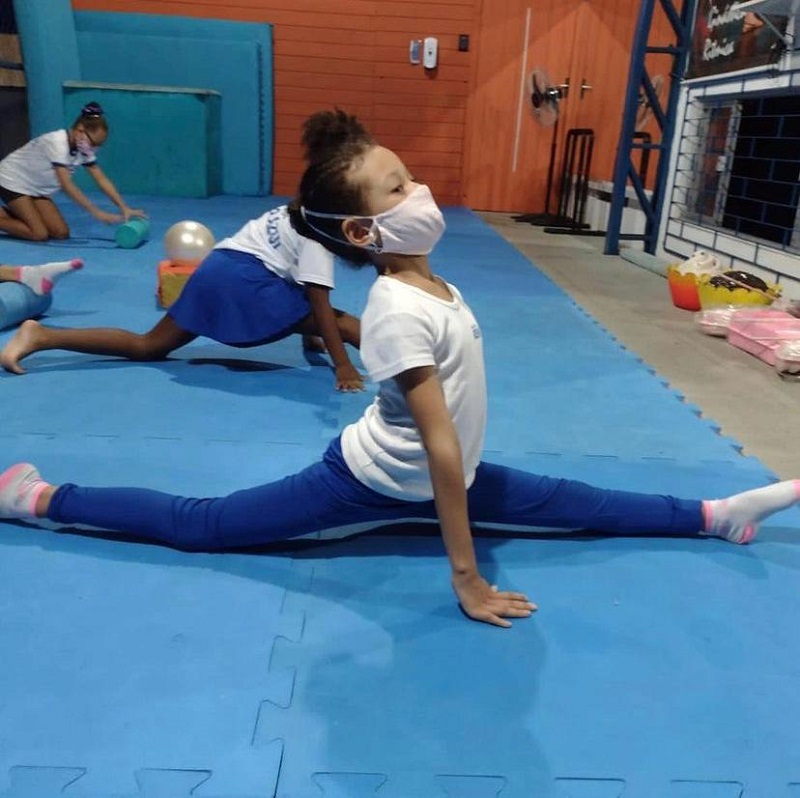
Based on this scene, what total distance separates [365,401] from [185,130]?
660cm

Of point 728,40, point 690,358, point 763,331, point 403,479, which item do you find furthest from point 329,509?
point 728,40

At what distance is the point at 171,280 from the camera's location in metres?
3.83

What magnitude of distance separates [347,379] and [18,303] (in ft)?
5.33

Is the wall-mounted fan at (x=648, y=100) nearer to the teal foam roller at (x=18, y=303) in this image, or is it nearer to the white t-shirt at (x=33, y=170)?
the white t-shirt at (x=33, y=170)

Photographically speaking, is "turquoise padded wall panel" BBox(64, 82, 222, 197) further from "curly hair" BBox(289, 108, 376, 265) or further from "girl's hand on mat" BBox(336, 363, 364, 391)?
"curly hair" BBox(289, 108, 376, 265)

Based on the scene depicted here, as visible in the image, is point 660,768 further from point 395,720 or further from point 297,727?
point 297,727

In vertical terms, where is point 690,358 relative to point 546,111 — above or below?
below

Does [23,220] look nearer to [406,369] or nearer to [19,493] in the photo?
[19,493]

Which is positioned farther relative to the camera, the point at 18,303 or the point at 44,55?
the point at 44,55

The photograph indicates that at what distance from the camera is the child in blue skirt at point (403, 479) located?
1.49 meters

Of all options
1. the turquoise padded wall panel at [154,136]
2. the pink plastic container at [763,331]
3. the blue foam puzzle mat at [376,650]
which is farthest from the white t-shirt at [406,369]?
the turquoise padded wall panel at [154,136]

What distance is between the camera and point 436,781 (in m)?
1.19

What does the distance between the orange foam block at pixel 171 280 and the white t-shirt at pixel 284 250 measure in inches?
31.8

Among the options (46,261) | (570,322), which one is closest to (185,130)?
(46,261)
